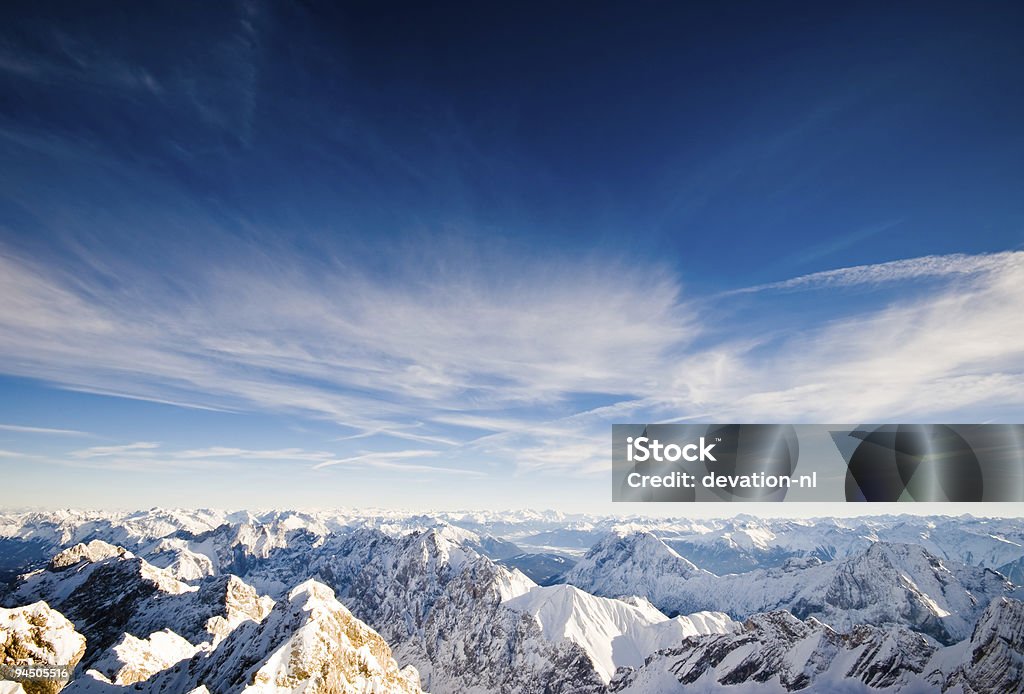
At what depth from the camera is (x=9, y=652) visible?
4717 inches

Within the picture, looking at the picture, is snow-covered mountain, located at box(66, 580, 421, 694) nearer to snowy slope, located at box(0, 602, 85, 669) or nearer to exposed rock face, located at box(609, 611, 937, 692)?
Answer: snowy slope, located at box(0, 602, 85, 669)

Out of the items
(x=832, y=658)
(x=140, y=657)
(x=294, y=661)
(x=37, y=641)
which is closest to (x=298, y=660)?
(x=294, y=661)

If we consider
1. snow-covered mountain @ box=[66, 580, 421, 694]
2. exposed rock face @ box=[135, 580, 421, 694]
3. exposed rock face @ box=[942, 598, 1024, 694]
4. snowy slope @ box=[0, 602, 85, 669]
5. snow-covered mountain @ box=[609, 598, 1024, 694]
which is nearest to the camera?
exposed rock face @ box=[135, 580, 421, 694]

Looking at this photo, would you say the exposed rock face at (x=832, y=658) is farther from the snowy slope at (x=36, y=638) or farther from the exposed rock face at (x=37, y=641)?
the snowy slope at (x=36, y=638)

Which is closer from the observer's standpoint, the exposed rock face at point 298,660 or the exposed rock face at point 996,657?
the exposed rock face at point 298,660

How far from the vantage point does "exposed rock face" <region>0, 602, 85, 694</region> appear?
119062 millimetres

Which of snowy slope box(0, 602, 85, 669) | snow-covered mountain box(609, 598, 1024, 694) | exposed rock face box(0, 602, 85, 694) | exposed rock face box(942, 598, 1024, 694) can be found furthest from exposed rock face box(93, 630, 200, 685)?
exposed rock face box(942, 598, 1024, 694)

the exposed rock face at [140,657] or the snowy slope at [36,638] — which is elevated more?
the snowy slope at [36,638]

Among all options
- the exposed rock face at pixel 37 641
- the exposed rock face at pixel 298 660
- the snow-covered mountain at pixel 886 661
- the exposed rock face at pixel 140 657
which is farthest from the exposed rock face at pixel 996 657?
the exposed rock face at pixel 37 641

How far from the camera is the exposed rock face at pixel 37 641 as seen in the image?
391ft

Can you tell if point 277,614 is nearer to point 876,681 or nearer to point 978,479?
point 978,479

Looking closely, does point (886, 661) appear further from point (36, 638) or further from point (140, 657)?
point (36, 638)

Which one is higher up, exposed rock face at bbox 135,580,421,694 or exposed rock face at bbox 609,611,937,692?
exposed rock face at bbox 135,580,421,694

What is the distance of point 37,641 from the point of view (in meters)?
129
